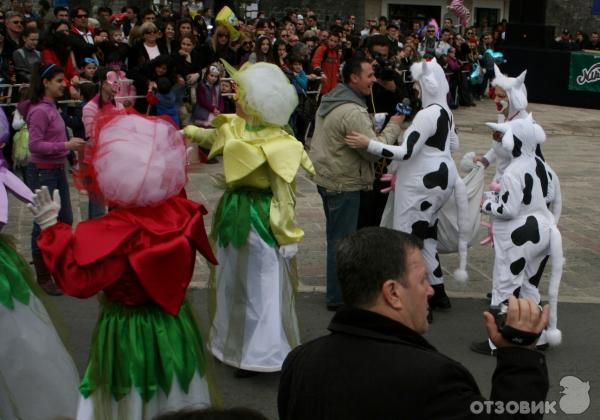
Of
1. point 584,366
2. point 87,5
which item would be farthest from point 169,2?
point 584,366

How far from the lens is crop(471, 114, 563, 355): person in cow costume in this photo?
5.74 meters

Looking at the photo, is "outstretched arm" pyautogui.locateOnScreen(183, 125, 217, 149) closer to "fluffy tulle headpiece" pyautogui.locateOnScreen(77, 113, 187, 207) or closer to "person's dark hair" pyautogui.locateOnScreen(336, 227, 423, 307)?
"fluffy tulle headpiece" pyautogui.locateOnScreen(77, 113, 187, 207)

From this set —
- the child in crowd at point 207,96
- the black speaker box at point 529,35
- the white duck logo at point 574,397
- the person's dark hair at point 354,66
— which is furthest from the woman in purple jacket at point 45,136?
the black speaker box at point 529,35

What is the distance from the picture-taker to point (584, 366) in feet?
19.2

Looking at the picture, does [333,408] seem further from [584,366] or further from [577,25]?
[577,25]

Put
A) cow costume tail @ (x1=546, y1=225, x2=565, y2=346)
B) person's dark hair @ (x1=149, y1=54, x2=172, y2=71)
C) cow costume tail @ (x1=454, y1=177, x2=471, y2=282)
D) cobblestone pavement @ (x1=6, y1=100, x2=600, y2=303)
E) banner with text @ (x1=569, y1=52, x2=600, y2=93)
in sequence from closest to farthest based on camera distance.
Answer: cow costume tail @ (x1=546, y1=225, x2=565, y2=346)
cow costume tail @ (x1=454, y1=177, x2=471, y2=282)
cobblestone pavement @ (x1=6, y1=100, x2=600, y2=303)
person's dark hair @ (x1=149, y1=54, x2=172, y2=71)
banner with text @ (x1=569, y1=52, x2=600, y2=93)

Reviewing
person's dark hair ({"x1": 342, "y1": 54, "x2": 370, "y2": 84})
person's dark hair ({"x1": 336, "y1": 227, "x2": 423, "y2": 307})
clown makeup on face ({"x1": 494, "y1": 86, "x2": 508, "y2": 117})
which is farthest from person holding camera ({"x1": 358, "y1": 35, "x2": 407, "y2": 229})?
person's dark hair ({"x1": 336, "y1": 227, "x2": 423, "y2": 307})

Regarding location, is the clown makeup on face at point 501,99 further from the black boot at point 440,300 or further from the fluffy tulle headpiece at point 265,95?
the fluffy tulle headpiece at point 265,95

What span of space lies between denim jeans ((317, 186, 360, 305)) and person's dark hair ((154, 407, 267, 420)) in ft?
15.3

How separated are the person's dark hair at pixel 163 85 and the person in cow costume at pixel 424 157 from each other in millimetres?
5623

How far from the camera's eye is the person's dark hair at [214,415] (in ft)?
5.86

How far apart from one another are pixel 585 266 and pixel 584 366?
8.11 ft

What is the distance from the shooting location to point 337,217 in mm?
6598

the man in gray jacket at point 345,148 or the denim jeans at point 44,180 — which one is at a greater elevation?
the man in gray jacket at point 345,148
